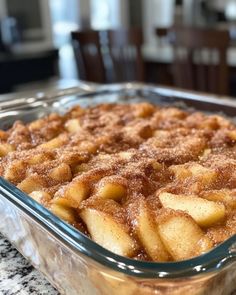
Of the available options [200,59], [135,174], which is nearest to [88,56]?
[200,59]

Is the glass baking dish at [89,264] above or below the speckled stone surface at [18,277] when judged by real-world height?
above

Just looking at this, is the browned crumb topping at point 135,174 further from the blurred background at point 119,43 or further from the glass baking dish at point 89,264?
the blurred background at point 119,43

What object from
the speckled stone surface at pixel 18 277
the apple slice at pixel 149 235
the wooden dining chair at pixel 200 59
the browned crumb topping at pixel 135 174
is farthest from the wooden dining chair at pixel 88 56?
the apple slice at pixel 149 235

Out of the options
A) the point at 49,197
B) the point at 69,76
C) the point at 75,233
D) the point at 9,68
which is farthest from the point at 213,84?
the point at 69,76

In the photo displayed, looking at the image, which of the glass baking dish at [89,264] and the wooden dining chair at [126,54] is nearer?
the glass baking dish at [89,264]

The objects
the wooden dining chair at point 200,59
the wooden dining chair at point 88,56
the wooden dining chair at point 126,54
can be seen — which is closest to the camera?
the wooden dining chair at point 200,59

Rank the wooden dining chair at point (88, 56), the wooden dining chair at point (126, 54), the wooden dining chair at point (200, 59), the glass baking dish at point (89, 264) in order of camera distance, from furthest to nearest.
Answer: the wooden dining chair at point (88, 56)
the wooden dining chair at point (126, 54)
the wooden dining chair at point (200, 59)
the glass baking dish at point (89, 264)

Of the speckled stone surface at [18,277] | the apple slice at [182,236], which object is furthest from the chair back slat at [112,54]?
the apple slice at [182,236]

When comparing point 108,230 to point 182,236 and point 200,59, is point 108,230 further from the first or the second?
point 200,59
